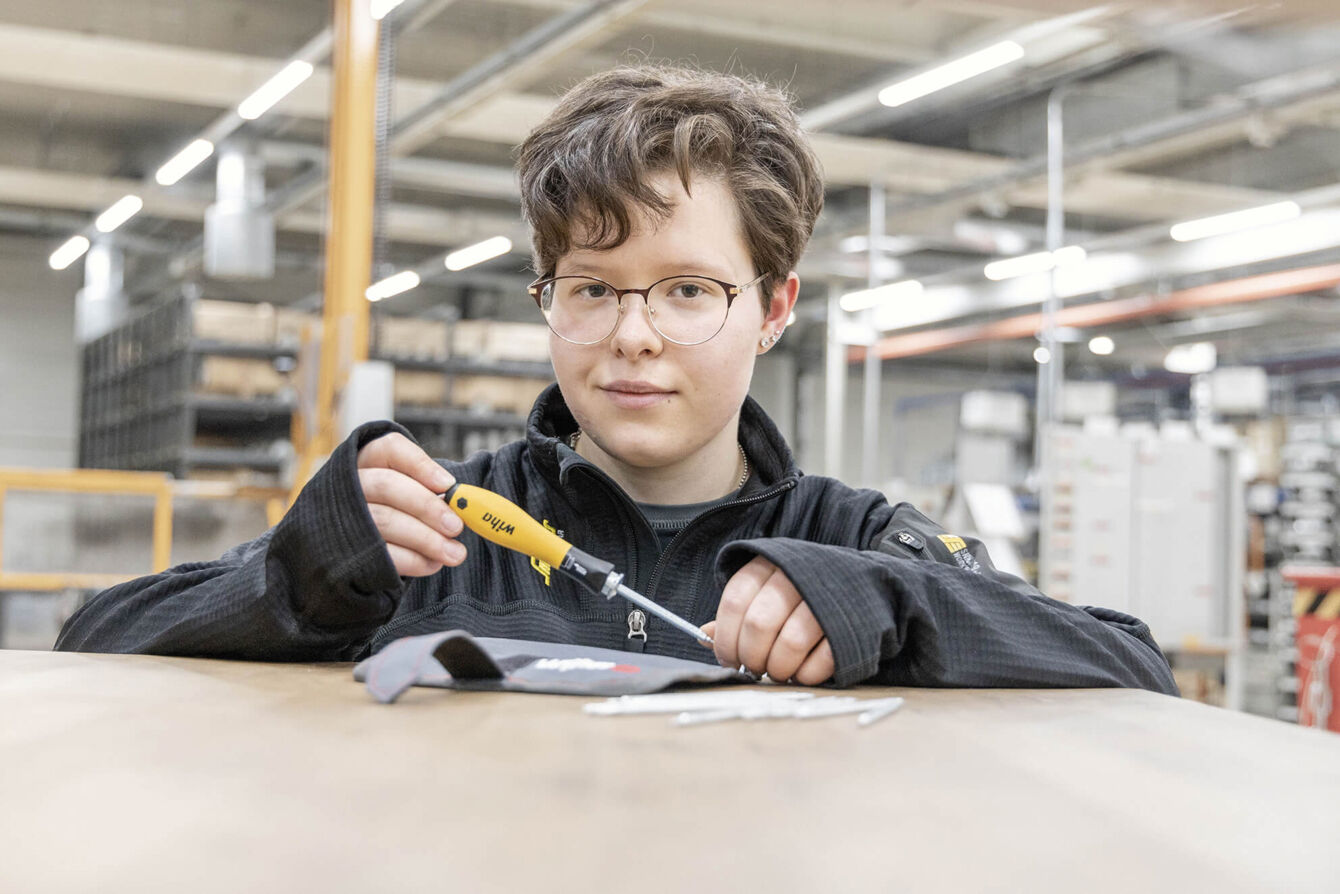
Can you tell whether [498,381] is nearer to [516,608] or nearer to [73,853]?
[516,608]

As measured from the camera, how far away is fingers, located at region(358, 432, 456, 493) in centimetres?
91

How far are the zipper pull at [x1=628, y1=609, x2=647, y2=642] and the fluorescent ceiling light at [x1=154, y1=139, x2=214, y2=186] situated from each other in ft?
32.3

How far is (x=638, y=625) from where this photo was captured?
107 centimetres

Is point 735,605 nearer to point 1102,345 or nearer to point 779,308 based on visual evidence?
point 779,308

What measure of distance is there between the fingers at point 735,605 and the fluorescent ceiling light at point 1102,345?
48.0 ft

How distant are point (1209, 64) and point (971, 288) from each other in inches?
227

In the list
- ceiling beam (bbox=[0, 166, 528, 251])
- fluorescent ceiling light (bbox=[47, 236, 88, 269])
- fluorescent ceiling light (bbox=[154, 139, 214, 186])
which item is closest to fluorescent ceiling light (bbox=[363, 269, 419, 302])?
ceiling beam (bbox=[0, 166, 528, 251])

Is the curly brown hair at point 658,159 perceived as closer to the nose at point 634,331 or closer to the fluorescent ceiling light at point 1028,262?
the nose at point 634,331

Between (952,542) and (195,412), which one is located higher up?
(195,412)

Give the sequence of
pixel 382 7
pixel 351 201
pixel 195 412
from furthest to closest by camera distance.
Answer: pixel 195 412 → pixel 382 7 → pixel 351 201

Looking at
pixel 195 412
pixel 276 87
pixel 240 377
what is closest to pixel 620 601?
pixel 240 377

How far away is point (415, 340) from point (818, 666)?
8.06 meters

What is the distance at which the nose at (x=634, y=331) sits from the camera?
109cm

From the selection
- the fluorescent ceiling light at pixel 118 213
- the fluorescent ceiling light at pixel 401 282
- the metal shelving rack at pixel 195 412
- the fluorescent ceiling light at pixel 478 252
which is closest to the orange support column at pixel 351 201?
the metal shelving rack at pixel 195 412
